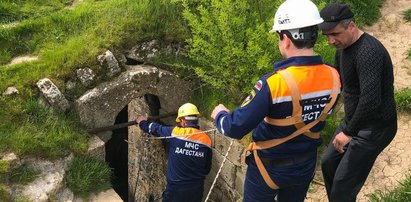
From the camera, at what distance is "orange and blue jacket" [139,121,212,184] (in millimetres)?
6020

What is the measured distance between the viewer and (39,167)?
527 cm

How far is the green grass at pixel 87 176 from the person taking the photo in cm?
542

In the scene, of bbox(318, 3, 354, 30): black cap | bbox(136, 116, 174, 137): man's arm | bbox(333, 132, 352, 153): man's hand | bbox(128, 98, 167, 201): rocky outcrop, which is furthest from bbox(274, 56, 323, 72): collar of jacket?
bbox(128, 98, 167, 201): rocky outcrop

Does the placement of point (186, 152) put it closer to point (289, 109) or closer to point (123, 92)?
point (123, 92)

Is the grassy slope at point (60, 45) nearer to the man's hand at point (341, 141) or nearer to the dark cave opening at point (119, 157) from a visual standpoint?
the man's hand at point (341, 141)

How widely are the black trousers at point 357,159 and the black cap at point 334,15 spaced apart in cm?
100

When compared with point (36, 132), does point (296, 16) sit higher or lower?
higher

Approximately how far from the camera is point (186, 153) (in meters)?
6.07

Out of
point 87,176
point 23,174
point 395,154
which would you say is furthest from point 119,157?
point 395,154

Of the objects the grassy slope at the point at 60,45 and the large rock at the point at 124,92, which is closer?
the grassy slope at the point at 60,45

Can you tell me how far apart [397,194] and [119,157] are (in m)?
6.04

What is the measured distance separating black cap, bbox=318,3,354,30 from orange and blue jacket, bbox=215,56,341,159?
0.49m

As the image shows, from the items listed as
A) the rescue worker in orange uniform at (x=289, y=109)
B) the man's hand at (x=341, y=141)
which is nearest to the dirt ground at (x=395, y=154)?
the man's hand at (x=341, y=141)

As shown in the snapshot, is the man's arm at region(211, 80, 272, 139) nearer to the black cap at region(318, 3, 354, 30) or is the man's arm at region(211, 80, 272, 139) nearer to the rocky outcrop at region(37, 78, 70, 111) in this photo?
the black cap at region(318, 3, 354, 30)
